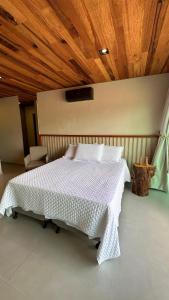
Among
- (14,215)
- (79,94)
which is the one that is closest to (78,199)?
(14,215)

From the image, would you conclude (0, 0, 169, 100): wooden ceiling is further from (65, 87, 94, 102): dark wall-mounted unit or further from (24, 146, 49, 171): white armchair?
(24, 146, 49, 171): white armchair

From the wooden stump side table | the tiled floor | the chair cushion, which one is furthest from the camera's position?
the chair cushion

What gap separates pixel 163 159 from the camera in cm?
269

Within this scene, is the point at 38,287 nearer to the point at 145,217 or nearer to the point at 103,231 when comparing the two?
the point at 103,231

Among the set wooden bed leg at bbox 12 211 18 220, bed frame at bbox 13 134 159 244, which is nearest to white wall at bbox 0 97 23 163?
bed frame at bbox 13 134 159 244

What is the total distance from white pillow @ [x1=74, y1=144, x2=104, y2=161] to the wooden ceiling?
55.4 inches

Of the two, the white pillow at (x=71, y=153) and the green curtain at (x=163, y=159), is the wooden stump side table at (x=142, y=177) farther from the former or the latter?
the white pillow at (x=71, y=153)

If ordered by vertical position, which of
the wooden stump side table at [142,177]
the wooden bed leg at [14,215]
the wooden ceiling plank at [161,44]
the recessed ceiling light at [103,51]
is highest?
the wooden ceiling plank at [161,44]

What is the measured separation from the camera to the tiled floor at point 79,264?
119 cm

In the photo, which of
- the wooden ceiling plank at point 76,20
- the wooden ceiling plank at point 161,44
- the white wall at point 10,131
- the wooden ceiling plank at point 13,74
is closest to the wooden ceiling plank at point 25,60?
the wooden ceiling plank at point 13,74

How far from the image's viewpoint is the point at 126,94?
10.0ft

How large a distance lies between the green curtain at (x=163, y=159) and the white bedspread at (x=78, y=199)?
842 mm

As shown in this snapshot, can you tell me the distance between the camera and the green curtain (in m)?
2.60

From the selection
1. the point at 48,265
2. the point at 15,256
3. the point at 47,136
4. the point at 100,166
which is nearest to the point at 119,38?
the point at 100,166
